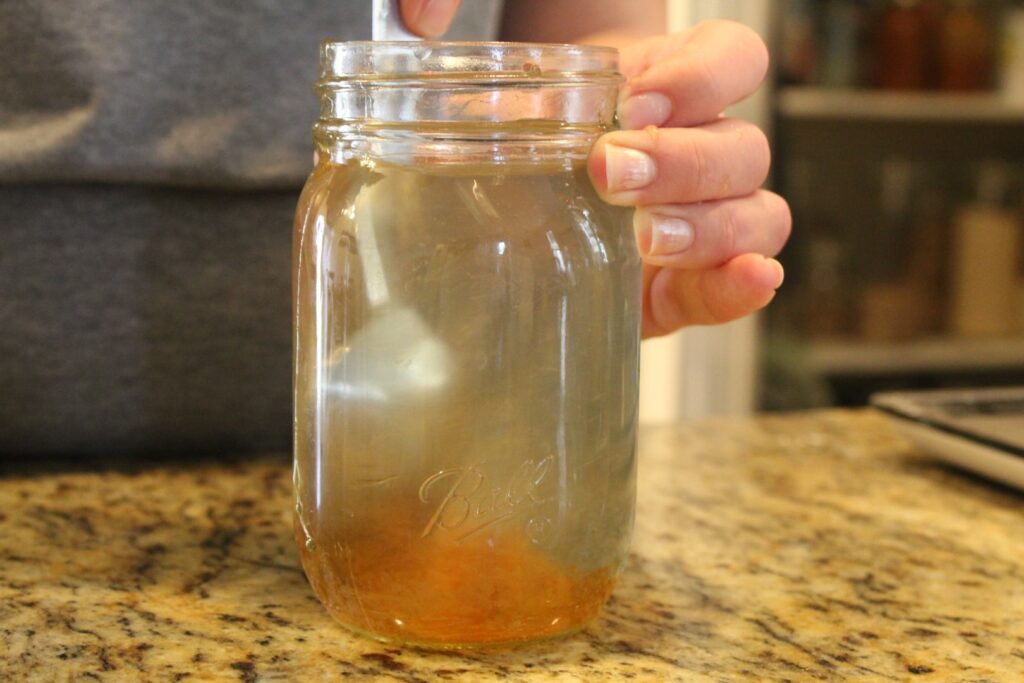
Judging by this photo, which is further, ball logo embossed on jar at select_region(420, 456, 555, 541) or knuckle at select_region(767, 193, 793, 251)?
knuckle at select_region(767, 193, 793, 251)

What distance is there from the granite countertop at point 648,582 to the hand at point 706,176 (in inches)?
5.5

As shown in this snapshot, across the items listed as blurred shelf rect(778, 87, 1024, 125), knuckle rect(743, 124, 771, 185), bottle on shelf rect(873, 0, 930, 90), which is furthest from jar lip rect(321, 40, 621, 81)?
bottle on shelf rect(873, 0, 930, 90)

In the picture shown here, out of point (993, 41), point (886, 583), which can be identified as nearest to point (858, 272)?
point (993, 41)

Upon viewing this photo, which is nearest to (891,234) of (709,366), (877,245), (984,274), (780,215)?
(877,245)

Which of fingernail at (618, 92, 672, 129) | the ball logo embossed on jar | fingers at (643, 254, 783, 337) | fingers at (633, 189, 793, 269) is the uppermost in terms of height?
fingernail at (618, 92, 672, 129)

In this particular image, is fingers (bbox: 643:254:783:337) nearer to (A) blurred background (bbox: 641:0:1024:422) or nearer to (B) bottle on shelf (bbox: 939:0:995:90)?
(A) blurred background (bbox: 641:0:1024:422)

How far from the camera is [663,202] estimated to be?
0.54 meters

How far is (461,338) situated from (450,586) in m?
0.09

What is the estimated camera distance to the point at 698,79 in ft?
1.86

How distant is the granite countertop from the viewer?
1.52 ft

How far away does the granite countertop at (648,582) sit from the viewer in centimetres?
46

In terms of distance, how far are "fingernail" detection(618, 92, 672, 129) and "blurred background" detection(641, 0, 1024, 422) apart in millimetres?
1362

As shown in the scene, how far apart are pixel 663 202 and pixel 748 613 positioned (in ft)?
0.62

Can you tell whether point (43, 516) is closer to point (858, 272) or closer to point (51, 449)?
point (51, 449)
